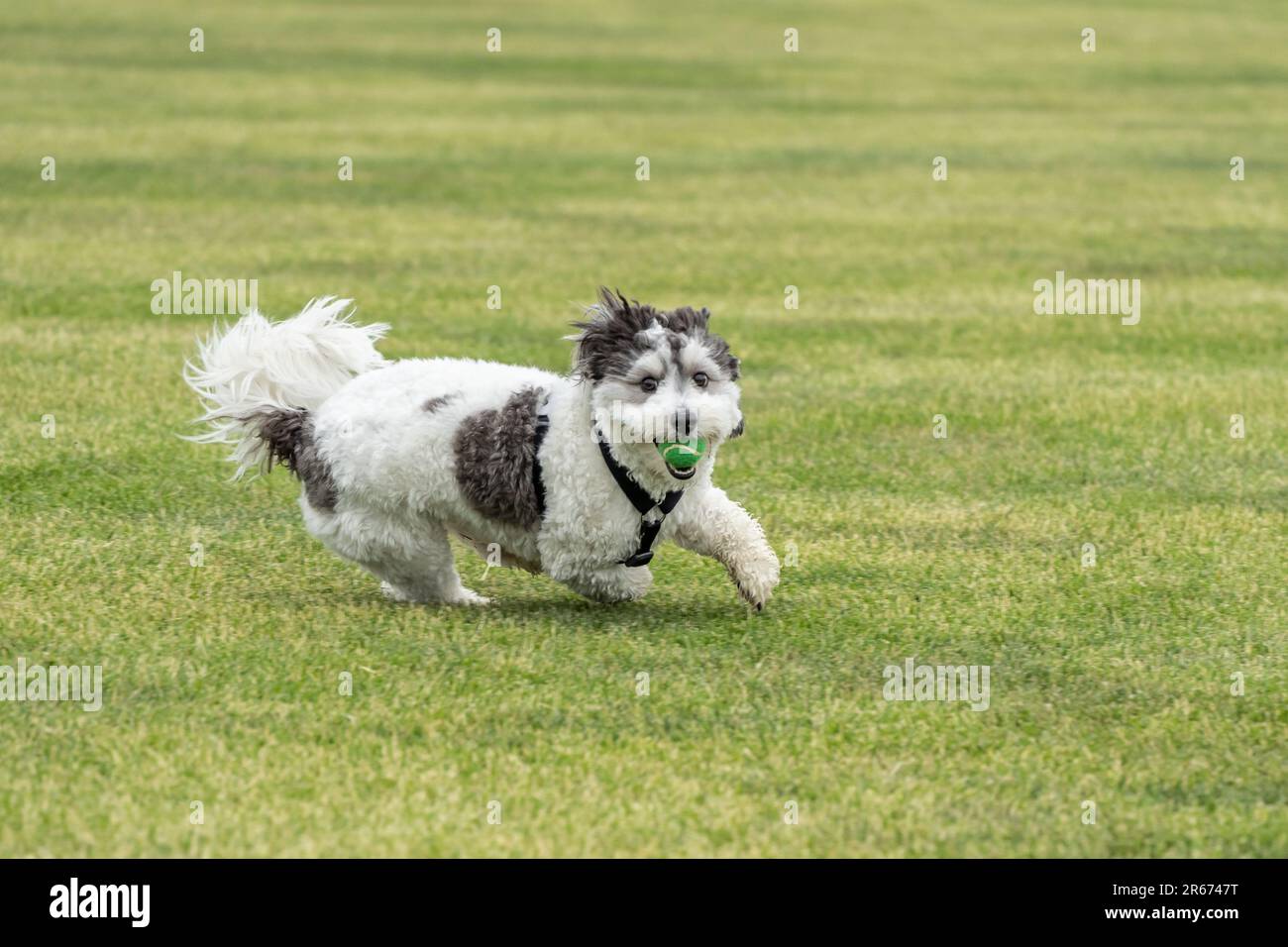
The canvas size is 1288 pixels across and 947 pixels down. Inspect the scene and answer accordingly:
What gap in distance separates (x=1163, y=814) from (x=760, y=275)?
10.6 metres

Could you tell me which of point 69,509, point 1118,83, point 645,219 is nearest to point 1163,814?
point 69,509

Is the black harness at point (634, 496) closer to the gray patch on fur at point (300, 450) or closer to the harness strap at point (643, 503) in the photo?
the harness strap at point (643, 503)

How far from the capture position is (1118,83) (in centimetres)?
2858

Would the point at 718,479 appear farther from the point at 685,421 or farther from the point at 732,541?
the point at 685,421

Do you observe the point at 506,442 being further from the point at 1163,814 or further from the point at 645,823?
the point at 1163,814

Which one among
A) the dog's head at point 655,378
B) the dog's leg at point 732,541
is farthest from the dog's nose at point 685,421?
the dog's leg at point 732,541

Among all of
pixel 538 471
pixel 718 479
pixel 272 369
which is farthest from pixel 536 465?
pixel 718 479

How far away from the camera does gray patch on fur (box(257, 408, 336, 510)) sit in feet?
23.7

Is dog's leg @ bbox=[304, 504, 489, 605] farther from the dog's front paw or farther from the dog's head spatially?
the dog's front paw

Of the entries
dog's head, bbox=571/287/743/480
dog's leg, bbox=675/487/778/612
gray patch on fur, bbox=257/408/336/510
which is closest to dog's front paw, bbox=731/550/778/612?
dog's leg, bbox=675/487/778/612

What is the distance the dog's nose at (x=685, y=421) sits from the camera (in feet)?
21.8

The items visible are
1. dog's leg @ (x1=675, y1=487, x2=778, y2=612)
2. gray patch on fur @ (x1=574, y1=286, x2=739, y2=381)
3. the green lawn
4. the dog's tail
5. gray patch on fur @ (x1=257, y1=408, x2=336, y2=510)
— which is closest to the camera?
the green lawn

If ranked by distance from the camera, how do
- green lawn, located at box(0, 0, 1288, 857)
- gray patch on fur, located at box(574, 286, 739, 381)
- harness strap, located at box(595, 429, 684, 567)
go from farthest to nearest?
harness strap, located at box(595, 429, 684, 567) < gray patch on fur, located at box(574, 286, 739, 381) < green lawn, located at box(0, 0, 1288, 857)

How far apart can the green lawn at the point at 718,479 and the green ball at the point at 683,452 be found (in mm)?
671
